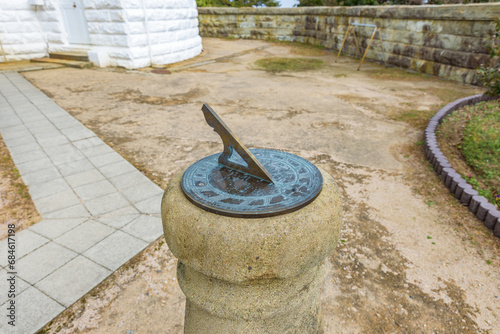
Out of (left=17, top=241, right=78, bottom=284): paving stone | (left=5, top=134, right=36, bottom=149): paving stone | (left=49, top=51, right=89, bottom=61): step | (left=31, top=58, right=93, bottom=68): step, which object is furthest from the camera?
(left=49, top=51, right=89, bottom=61): step

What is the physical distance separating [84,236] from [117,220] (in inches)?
13.8

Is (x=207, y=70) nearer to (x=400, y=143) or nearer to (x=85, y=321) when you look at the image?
(x=400, y=143)

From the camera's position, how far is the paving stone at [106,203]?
3.46 meters

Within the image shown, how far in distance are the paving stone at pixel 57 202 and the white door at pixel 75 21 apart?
9243 mm

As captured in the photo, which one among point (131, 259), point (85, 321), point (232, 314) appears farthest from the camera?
point (131, 259)

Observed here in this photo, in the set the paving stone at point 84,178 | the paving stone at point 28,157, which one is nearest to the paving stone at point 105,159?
the paving stone at point 84,178

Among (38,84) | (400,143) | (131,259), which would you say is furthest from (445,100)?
(38,84)

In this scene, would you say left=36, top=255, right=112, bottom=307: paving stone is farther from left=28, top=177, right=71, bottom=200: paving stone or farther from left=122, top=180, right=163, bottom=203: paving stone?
left=28, top=177, right=71, bottom=200: paving stone

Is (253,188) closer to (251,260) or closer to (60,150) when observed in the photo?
(251,260)

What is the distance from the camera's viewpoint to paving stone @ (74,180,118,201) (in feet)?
12.2

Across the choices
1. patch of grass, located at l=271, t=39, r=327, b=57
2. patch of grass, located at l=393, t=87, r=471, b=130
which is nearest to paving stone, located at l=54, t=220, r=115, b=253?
patch of grass, located at l=393, t=87, r=471, b=130

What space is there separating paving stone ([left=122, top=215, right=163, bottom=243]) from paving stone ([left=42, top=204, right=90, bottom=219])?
58 cm

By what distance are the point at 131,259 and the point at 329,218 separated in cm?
204

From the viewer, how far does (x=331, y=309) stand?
2438mm
